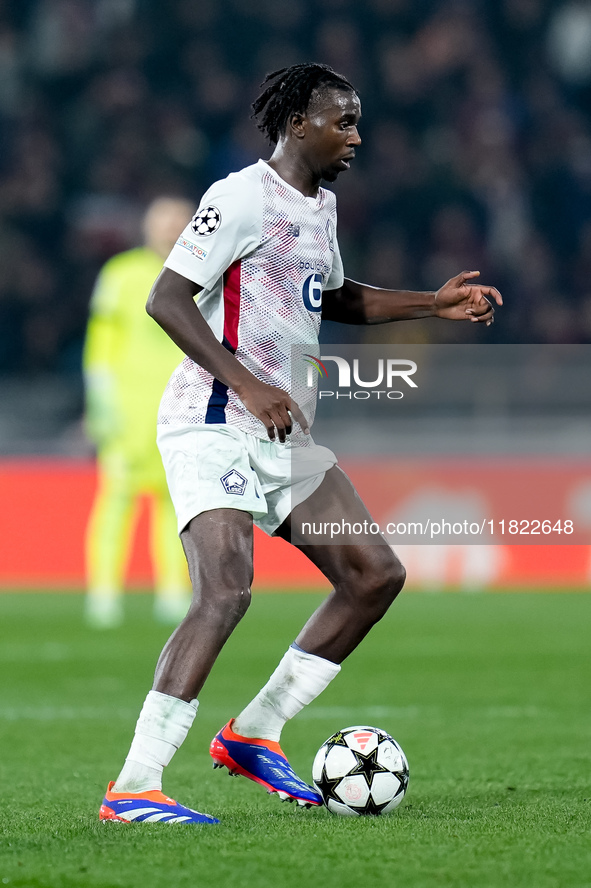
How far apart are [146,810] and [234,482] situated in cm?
88

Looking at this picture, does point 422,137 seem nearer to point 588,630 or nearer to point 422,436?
point 422,436

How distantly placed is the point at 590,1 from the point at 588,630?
9110 mm

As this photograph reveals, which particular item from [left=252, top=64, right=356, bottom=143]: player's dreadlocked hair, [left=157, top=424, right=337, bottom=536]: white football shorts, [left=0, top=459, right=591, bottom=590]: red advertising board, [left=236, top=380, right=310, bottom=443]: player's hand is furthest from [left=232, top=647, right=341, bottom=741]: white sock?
[left=0, top=459, right=591, bottom=590]: red advertising board

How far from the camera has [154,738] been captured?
11.5 ft

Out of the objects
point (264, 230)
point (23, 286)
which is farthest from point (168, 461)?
point (23, 286)

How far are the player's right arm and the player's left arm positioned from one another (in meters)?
0.79

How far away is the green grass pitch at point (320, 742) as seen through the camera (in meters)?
2.96

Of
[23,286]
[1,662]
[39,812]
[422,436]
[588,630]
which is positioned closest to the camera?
[39,812]

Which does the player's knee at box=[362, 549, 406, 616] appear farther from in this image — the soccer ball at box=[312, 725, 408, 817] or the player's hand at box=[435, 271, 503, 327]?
the player's hand at box=[435, 271, 503, 327]

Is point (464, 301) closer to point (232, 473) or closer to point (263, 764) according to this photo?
point (232, 473)

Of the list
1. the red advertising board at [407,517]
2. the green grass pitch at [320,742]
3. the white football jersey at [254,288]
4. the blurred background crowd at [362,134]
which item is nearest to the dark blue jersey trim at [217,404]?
the white football jersey at [254,288]

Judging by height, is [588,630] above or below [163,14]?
below

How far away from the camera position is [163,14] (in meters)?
16.2

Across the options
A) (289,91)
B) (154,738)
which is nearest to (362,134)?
(289,91)
